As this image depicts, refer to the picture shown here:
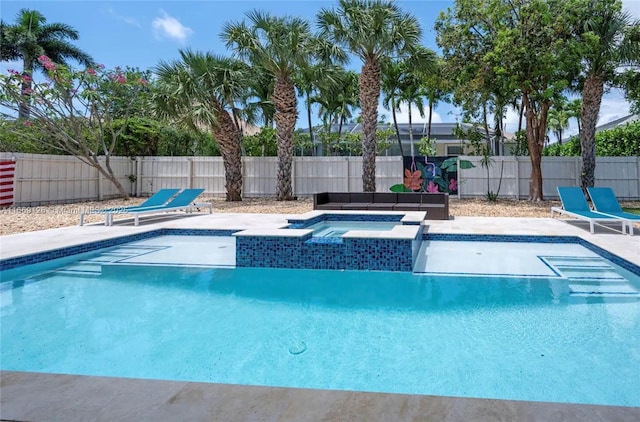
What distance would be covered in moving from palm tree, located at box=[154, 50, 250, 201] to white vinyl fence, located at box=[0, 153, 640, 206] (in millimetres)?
3762

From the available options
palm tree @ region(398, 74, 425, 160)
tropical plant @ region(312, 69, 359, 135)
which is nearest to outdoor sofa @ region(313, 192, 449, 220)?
tropical plant @ region(312, 69, 359, 135)

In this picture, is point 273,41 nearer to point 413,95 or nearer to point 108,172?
point 108,172

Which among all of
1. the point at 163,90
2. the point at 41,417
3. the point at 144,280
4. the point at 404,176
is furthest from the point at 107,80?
the point at 41,417

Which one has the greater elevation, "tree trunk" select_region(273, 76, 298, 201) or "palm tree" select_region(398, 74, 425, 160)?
"palm tree" select_region(398, 74, 425, 160)

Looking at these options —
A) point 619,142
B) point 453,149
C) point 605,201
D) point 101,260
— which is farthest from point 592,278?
point 453,149

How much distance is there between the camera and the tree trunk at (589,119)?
1406 cm

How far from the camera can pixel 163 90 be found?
49.4 ft

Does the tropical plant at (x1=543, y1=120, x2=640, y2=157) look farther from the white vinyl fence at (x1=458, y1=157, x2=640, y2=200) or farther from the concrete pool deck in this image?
the concrete pool deck

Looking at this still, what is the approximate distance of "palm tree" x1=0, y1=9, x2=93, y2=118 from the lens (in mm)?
26141

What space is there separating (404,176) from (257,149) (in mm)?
11701

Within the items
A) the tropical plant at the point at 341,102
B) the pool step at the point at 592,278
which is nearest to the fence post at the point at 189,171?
the tropical plant at the point at 341,102

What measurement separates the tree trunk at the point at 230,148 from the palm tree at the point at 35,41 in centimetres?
1661

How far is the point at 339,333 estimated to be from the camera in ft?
12.1

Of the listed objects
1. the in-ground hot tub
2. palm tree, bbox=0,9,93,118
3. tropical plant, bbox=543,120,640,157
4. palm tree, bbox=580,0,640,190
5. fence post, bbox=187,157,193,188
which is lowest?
the in-ground hot tub
